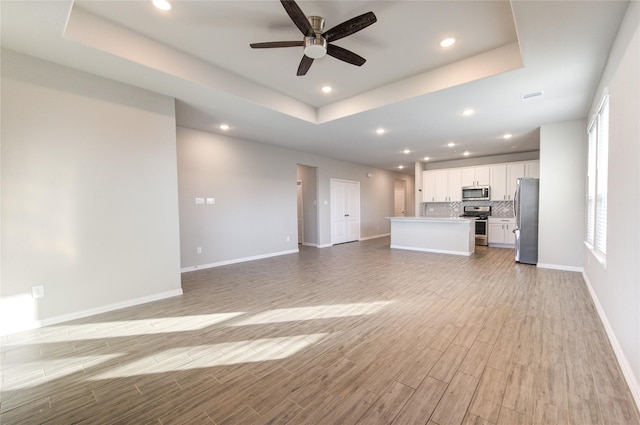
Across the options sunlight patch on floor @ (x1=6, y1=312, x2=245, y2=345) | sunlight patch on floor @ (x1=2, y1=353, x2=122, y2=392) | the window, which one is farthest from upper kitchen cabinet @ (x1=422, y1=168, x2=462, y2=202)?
sunlight patch on floor @ (x1=2, y1=353, x2=122, y2=392)

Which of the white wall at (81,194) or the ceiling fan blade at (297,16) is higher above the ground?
the ceiling fan blade at (297,16)

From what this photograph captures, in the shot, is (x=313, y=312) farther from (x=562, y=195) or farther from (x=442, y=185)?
(x=442, y=185)

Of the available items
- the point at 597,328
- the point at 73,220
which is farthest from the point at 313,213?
the point at 597,328

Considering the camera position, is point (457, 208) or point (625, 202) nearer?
point (625, 202)

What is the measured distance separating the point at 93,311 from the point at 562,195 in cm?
743

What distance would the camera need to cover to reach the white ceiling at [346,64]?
2285mm

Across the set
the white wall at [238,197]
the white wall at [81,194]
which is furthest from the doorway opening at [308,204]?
the white wall at [81,194]

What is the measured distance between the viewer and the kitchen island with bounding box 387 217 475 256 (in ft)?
20.3

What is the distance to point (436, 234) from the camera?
6598mm

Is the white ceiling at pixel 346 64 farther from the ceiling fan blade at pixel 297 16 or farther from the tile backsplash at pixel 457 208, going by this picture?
the tile backsplash at pixel 457 208

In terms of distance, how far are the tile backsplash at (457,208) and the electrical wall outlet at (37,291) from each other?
9.39 meters

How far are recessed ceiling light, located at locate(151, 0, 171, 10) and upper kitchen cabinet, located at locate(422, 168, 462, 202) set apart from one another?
8372 millimetres

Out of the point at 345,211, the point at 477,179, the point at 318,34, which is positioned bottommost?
the point at 345,211

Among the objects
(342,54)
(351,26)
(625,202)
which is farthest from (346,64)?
Result: (625,202)
